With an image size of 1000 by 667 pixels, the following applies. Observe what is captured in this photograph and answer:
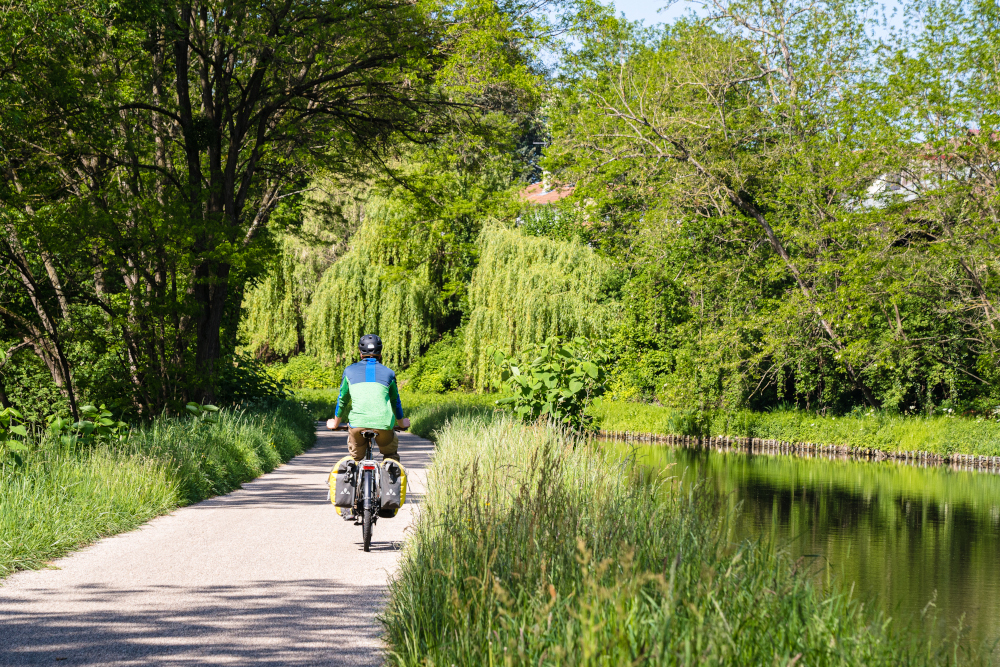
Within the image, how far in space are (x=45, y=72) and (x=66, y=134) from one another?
1.94m

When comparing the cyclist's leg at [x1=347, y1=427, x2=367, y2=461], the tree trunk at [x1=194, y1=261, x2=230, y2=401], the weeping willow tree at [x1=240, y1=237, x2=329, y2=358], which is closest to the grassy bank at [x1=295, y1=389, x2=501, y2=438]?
the weeping willow tree at [x1=240, y1=237, x2=329, y2=358]

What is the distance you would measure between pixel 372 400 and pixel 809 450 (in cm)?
2343

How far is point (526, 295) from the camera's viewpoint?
1293 inches

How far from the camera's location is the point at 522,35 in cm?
1939

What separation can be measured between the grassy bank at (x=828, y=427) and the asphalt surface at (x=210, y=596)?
14.9m

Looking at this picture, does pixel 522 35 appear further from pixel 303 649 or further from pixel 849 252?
pixel 303 649

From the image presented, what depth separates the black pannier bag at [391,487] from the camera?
8586 millimetres

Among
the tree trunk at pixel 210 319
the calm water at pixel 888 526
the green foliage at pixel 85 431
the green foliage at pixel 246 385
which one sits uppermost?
the tree trunk at pixel 210 319

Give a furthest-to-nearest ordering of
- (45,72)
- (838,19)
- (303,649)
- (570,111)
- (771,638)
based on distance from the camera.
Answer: (570,111), (838,19), (45,72), (303,649), (771,638)

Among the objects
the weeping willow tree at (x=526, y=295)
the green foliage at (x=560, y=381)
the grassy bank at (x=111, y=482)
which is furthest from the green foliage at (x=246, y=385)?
the weeping willow tree at (x=526, y=295)

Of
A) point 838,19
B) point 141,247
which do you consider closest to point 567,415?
point 141,247

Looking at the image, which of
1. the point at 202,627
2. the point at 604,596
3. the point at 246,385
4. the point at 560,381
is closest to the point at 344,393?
the point at 202,627

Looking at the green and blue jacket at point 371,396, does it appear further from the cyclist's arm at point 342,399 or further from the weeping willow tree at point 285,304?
the weeping willow tree at point 285,304

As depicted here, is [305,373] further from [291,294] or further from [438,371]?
[438,371]
